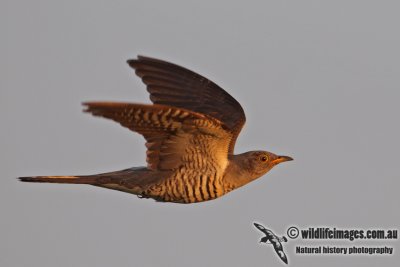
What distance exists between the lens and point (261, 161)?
34.9 ft

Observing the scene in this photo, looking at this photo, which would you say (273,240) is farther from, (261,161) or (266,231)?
(261,161)

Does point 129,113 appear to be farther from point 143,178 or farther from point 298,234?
point 298,234

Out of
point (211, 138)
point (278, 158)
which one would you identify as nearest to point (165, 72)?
point (211, 138)

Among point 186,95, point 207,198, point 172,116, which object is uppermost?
point 186,95

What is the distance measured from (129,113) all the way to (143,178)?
5.44 feet

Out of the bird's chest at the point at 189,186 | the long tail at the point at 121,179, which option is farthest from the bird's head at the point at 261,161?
the long tail at the point at 121,179

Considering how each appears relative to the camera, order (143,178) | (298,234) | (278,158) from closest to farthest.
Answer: (143,178) → (278,158) → (298,234)

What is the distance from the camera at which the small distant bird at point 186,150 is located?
9.63 meters

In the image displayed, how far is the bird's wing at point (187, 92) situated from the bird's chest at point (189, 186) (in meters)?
0.58

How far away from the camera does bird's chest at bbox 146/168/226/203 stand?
394 inches

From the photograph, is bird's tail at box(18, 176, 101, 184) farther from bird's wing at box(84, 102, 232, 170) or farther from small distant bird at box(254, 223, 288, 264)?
small distant bird at box(254, 223, 288, 264)

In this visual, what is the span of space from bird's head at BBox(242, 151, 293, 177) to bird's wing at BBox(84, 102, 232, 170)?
1.48 ft

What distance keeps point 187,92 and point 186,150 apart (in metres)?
1.07

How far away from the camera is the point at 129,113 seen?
873cm
